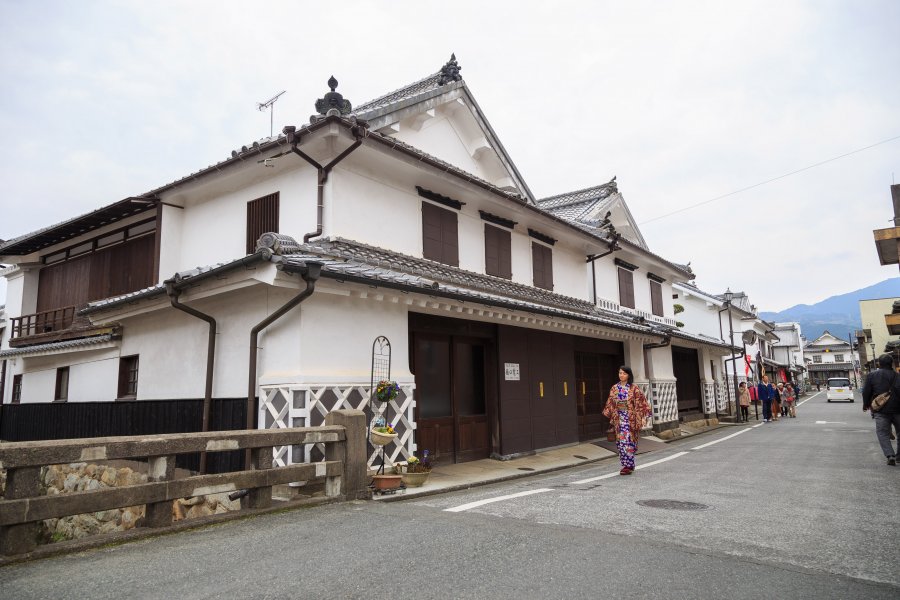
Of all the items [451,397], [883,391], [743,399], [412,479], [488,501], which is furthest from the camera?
[743,399]

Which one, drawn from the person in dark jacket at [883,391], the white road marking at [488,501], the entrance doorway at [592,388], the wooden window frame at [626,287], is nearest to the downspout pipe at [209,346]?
the white road marking at [488,501]

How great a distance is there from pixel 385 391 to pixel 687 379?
2127 centimetres

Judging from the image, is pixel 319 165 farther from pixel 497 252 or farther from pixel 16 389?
pixel 16 389

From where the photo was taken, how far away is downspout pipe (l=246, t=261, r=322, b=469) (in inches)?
315

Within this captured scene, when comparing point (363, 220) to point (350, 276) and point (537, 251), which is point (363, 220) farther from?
point (537, 251)

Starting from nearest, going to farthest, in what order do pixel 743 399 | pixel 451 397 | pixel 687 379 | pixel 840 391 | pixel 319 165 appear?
pixel 319 165 → pixel 451 397 → pixel 687 379 → pixel 743 399 → pixel 840 391

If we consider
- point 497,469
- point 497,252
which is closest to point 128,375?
point 497,469

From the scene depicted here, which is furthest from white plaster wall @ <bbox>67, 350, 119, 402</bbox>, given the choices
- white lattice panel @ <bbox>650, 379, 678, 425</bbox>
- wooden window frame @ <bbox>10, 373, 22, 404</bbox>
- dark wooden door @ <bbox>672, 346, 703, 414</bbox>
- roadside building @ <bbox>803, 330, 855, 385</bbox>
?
roadside building @ <bbox>803, 330, 855, 385</bbox>

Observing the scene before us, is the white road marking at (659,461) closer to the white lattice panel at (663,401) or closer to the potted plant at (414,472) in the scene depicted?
the potted plant at (414,472)

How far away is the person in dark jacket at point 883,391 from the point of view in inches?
425

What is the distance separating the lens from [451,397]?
1216cm

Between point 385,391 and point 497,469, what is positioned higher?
point 385,391

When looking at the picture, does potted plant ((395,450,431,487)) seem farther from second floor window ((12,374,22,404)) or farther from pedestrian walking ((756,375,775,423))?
pedestrian walking ((756,375,775,423))

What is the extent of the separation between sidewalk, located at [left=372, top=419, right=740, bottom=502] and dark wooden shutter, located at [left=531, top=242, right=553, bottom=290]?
4.80 m
